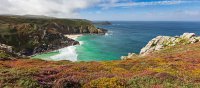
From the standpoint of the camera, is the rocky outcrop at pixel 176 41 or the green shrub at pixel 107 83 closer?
the green shrub at pixel 107 83

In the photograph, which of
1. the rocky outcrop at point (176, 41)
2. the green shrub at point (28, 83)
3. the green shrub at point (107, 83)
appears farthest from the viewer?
the rocky outcrop at point (176, 41)

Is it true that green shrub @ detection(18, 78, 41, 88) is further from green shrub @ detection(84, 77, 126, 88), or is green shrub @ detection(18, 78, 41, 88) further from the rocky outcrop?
the rocky outcrop

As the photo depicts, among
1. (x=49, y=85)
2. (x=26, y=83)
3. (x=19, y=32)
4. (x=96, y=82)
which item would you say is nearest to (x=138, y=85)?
(x=96, y=82)

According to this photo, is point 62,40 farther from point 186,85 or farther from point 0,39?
point 186,85

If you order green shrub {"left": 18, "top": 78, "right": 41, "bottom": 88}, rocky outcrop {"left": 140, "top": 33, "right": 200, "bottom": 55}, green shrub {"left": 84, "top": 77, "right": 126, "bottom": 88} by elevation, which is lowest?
rocky outcrop {"left": 140, "top": 33, "right": 200, "bottom": 55}

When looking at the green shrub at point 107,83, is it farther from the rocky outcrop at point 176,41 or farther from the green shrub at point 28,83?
the rocky outcrop at point 176,41

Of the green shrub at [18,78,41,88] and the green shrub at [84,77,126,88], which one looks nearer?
the green shrub at [18,78,41,88]

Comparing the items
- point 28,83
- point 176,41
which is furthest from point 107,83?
point 176,41

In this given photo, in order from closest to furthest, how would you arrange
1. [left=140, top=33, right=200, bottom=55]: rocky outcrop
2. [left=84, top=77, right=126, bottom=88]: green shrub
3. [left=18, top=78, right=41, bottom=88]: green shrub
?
[left=18, top=78, right=41, bottom=88]: green shrub
[left=84, top=77, right=126, bottom=88]: green shrub
[left=140, top=33, right=200, bottom=55]: rocky outcrop

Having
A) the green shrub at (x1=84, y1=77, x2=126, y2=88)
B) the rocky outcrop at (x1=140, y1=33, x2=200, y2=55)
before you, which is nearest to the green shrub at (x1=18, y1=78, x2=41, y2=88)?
the green shrub at (x1=84, y1=77, x2=126, y2=88)

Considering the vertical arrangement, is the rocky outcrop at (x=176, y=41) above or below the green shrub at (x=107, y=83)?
below

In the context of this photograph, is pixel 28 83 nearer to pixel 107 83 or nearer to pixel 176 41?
pixel 107 83

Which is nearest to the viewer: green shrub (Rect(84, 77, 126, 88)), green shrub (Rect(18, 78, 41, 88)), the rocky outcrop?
green shrub (Rect(18, 78, 41, 88))

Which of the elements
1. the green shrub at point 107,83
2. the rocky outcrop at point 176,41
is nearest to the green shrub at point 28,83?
the green shrub at point 107,83
